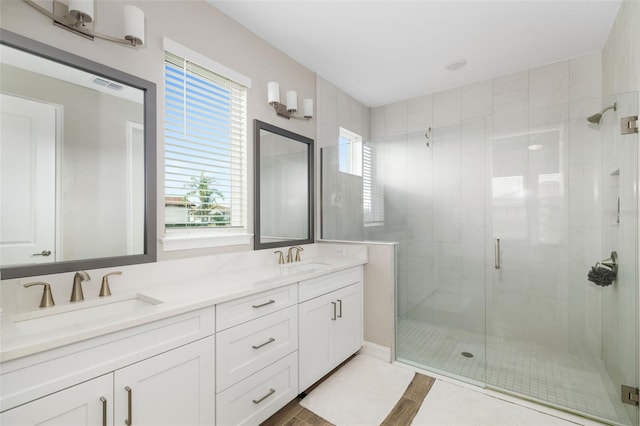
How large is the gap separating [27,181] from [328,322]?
1.86 m

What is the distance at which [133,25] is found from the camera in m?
1.50

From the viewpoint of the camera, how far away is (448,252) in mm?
2615

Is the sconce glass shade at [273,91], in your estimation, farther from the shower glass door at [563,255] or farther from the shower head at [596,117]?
the shower head at [596,117]

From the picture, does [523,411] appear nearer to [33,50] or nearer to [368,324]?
[368,324]

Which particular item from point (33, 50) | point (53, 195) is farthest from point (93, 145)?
point (33, 50)

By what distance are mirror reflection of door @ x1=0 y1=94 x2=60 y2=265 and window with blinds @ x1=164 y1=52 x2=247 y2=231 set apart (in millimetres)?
536

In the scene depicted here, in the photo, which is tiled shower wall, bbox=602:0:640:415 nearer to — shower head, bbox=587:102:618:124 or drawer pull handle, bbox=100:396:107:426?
shower head, bbox=587:102:618:124

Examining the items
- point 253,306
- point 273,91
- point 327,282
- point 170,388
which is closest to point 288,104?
point 273,91

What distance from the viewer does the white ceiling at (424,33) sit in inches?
79.2

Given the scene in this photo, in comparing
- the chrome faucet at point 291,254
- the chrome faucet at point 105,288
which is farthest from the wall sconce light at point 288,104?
the chrome faucet at point 105,288

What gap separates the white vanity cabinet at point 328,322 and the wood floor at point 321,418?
0.14m

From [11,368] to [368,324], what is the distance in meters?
2.29

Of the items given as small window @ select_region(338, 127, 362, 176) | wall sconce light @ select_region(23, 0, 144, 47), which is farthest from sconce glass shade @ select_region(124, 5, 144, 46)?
small window @ select_region(338, 127, 362, 176)

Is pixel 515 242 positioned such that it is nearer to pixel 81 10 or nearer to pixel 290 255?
pixel 290 255
